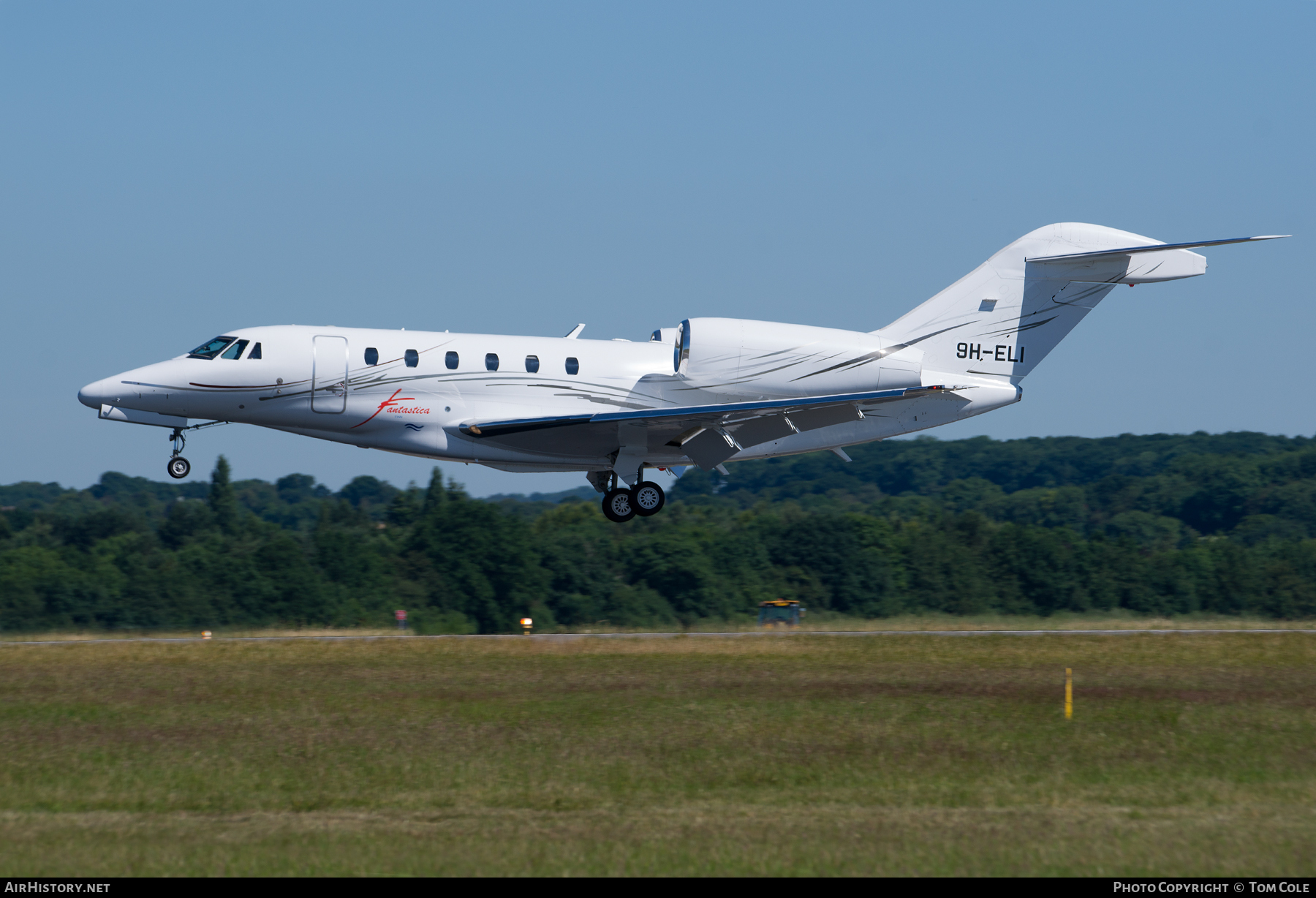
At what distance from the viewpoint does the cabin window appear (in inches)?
840

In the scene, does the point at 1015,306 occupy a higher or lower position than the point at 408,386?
higher

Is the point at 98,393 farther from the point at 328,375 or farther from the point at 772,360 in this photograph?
the point at 772,360

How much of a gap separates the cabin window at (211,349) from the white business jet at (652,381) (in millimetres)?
27

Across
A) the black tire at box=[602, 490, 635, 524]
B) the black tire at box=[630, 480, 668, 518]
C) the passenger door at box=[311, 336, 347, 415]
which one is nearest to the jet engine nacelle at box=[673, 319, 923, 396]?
the black tire at box=[630, 480, 668, 518]

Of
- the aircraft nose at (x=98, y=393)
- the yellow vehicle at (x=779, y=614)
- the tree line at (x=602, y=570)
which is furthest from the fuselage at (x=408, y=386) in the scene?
the tree line at (x=602, y=570)

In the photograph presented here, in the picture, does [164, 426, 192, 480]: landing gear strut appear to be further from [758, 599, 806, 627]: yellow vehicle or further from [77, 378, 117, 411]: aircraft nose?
[758, 599, 806, 627]: yellow vehicle

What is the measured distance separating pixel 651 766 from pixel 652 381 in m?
9.82

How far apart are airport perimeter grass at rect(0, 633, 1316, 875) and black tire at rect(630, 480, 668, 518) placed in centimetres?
303

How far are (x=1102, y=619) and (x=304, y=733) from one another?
22.9 meters

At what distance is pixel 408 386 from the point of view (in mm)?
21578

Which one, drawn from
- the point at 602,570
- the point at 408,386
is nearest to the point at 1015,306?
the point at 408,386

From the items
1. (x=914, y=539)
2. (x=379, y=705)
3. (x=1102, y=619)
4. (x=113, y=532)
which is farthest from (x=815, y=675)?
(x=113, y=532)

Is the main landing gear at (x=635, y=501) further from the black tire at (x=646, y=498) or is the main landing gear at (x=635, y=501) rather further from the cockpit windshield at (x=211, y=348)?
the cockpit windshield at (x=211, y=348)

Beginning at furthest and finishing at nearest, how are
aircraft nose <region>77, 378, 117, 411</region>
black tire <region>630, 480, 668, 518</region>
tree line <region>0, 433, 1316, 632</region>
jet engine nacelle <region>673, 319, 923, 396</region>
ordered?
tree line <region>0, 433, 1316, 632</region>
black tire <region>630, 480, 668, 518</region>
jet engine nacelle <region>673, 319, 923, 396</region>
aircraft nose <region>77, 378, 117, 411</region>
